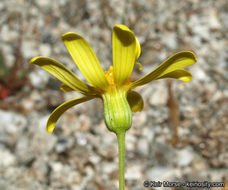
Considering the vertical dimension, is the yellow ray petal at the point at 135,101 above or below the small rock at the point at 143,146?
above

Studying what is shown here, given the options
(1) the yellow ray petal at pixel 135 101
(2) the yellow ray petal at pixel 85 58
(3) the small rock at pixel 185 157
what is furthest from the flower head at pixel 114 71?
(3) the small rock at pixel 185 157

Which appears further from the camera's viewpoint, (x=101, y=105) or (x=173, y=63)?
(x=101, y=105)

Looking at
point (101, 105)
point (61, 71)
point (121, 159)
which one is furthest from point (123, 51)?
point (101, 105)

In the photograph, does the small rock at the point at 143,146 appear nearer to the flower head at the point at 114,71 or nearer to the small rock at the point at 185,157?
the small rock at the point at 185,157

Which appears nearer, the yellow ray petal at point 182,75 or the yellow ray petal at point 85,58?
the yellow ray petal at point 85,58

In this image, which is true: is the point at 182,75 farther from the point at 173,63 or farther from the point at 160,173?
the point at 160,173

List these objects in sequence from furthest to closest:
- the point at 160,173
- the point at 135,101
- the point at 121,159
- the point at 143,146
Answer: the point at 143,146
the point at 160,173
the point at 135,101
the point at 121,159

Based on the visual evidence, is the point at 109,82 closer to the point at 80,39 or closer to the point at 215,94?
the point at 80,39
